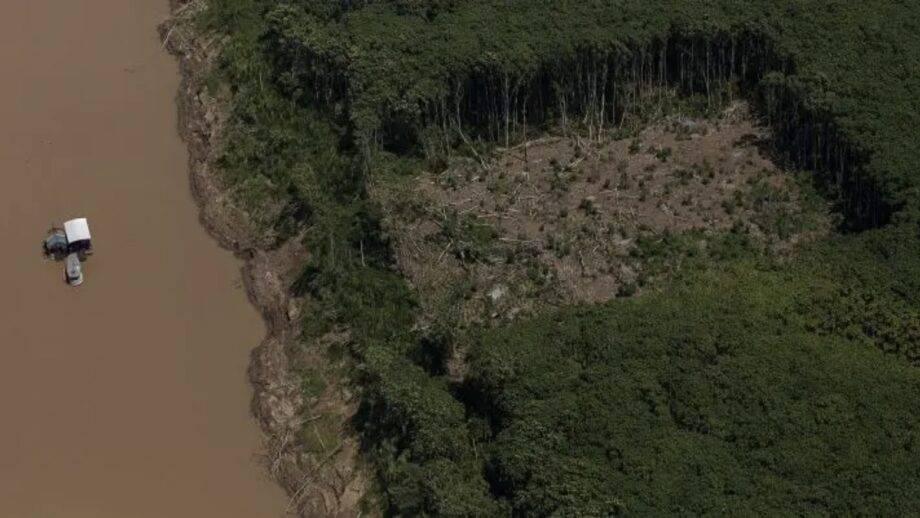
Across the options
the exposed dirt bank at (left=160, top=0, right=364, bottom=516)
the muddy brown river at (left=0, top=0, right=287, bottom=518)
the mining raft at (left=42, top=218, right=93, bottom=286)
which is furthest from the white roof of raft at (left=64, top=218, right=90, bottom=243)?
the exposed dirt bank at (left=160, top=0, right=364, bottom=516)

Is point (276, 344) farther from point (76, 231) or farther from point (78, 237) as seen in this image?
point (76, 231)

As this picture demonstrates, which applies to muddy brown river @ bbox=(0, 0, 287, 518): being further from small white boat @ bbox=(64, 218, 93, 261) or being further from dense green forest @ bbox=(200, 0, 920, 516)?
dense green forest @ bbox=(200, 0, 920, 516)

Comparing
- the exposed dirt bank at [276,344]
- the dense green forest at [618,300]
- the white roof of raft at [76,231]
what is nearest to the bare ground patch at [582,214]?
the dense green forest at [618,300]

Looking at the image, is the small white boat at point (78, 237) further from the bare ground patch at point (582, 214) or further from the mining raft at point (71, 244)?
the bare ground patch at point (582, 214)

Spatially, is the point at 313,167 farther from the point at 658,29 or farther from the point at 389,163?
the point at 658,29

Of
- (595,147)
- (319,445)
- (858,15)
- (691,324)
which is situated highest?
(858,15)

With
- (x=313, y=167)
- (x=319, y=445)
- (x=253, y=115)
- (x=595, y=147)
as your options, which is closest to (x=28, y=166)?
(x=253, y=115)
